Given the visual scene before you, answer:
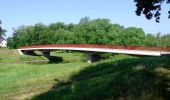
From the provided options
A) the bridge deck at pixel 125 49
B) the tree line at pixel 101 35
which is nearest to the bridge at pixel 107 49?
the bridge deck at pixel 125 49

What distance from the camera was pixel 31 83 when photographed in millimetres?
36062

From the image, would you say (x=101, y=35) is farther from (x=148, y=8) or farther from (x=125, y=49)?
(x=148, y=8)

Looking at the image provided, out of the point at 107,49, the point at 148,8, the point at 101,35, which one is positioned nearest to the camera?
the point at 148,8

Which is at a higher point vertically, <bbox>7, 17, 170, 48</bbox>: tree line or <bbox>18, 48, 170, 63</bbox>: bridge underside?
<bbox>7, 17, 170, 48</bbox>: tree line

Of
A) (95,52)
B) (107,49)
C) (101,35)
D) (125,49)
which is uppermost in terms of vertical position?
(101,35)

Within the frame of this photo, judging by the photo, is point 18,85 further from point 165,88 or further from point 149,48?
point 149,48

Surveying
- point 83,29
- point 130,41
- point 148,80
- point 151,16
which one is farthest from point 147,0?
point 83,29

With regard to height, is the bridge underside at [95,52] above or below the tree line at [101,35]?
below

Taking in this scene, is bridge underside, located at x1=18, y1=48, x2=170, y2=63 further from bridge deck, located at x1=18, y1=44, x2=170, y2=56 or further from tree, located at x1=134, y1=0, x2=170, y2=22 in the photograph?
tree, located at x1=134, y1=0, x2=170, y2=22

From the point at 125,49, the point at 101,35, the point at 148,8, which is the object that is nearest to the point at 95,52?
the point at 125,49

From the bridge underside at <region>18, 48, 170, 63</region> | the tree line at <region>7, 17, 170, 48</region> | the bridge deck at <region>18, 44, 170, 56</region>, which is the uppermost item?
the tree line at <region>7, 17, 170, 48</region>

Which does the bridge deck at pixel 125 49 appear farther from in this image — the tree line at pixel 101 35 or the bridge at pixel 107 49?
the tree line at pixel 101 35

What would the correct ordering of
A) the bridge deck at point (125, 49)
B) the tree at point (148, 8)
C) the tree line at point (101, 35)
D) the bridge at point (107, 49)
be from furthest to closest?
1. the tree line at point (101, 35)
2. the bridge at point (107, 49)
3. the bridge deck at point (125, 49)
4. the tree at point (148, 8)

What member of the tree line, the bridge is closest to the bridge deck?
the bridge
